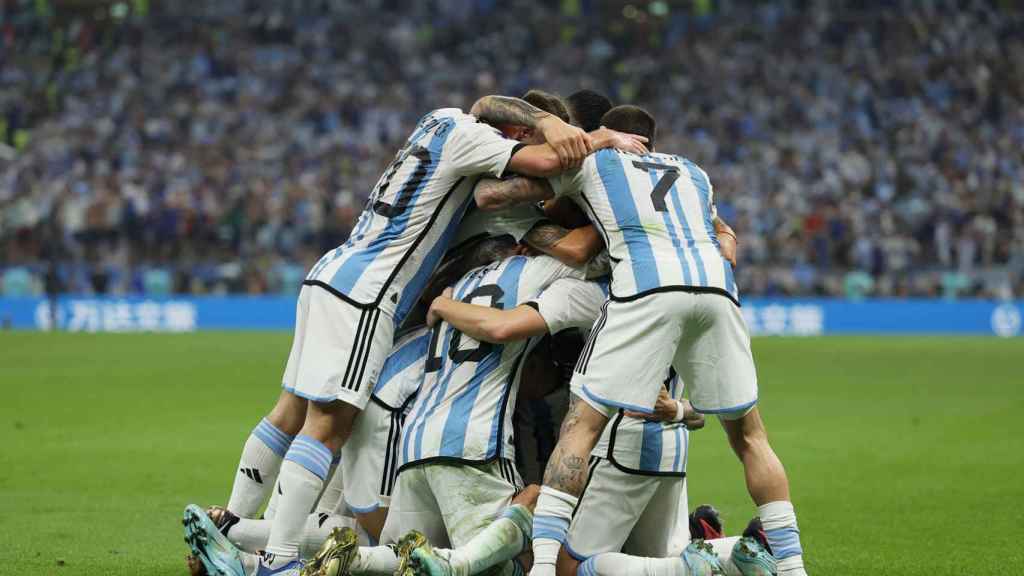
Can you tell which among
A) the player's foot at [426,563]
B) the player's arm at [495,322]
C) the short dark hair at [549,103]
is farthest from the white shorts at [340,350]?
the short dark hair at [549,103]

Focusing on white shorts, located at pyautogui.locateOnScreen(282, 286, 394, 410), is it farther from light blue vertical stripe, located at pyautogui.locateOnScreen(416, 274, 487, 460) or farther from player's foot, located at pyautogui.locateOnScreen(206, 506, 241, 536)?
player's foot, located at pyautogui.locateOnScreen(206, 506, 241, 536)

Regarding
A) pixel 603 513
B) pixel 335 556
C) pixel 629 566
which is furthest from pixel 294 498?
pixel 629 566

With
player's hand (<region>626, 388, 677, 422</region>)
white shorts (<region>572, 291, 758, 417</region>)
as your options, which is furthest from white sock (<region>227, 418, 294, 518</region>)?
player's hand (<region>626, 388, 677, 422</region>)

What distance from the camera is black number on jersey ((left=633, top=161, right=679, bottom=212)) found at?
16.3ft

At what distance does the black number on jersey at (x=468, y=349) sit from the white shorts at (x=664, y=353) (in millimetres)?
412

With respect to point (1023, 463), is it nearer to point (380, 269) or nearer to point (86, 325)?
point (380, 269)

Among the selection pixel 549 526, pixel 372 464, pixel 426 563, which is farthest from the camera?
pixel 372 464

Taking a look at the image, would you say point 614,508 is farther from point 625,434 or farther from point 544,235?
point 544,235

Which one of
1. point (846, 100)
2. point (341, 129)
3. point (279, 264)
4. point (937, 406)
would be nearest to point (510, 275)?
point (937, 406)

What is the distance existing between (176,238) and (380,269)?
19.7 meters

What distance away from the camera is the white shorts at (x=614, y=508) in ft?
16.1

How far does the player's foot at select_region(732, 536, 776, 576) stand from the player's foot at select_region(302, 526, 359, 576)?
4.57 feet

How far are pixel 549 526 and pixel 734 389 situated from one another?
0.87 metres

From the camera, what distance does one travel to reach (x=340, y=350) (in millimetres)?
5094
